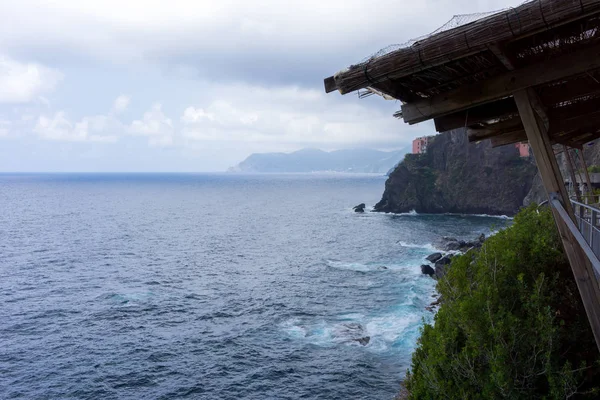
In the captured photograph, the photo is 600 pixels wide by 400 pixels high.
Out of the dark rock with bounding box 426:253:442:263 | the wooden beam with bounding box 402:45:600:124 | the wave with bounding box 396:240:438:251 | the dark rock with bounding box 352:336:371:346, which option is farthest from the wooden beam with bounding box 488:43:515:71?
the wave with bounding box 396:240:438:251

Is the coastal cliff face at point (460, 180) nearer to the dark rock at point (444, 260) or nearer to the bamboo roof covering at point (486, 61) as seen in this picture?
the dark rock at point (444, 260)

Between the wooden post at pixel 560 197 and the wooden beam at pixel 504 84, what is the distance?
0.18 meters

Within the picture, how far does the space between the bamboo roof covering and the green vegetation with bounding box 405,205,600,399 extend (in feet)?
17.2

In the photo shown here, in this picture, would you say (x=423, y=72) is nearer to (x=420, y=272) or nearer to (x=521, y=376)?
(x=521, y=376)

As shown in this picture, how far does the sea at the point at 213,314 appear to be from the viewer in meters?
23.3

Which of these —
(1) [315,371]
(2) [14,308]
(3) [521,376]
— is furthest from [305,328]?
(2) [14,308]

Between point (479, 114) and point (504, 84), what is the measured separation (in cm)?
212

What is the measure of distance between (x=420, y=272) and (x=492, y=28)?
135ft

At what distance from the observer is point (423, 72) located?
5.62m

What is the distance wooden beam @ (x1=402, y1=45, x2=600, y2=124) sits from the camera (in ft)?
17.2

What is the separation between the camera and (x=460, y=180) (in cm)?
9094

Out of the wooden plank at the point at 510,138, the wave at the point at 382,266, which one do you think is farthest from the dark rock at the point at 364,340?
the wooden plank at the point at 510,138

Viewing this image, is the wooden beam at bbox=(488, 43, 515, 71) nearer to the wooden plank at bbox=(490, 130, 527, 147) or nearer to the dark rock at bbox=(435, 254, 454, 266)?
the wooden plank at bbox=(490, 130, 527, 147)

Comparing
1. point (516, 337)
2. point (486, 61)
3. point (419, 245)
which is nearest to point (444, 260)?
point (419, 245)
